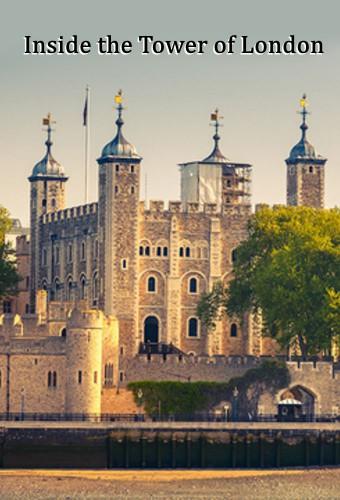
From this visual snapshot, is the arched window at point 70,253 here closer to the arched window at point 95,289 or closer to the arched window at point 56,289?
the arched window at point 56,289

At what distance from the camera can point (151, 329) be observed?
18012 centimetres

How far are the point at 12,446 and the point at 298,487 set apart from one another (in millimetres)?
15648

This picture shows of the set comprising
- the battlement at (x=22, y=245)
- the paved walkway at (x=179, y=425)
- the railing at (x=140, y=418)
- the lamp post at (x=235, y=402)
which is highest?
the battlement at (x=22, y=245)

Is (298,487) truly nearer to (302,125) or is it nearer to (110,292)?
(110,292)

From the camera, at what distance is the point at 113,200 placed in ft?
585

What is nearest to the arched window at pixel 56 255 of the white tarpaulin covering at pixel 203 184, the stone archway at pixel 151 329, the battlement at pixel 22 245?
the battlement at pixel 22 245

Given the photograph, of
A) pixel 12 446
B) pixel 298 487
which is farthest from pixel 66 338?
pixel 298 487

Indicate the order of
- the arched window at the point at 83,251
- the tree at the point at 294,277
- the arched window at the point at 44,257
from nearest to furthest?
the tree at the point at 294,277 < the arched window at the point at 83,251 < the arched window at the point at 44,257

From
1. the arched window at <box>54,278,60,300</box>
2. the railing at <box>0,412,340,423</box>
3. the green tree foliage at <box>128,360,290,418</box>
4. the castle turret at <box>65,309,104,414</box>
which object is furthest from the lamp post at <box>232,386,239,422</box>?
the arched window at <box>54,278,60,300</box>

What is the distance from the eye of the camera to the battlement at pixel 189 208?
7101 inches

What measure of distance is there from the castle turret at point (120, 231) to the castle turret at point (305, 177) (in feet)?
39.4

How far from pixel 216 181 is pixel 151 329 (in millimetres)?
11968

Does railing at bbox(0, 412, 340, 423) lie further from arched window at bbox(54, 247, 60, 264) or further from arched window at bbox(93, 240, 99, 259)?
arched window at bbox(54, 247, 60, 264)

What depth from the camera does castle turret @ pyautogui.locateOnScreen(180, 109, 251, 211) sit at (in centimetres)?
18638
